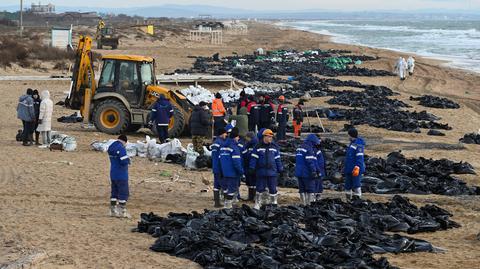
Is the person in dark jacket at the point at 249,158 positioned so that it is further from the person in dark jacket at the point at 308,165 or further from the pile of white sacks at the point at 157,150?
the pile of white sacks at the point at 157,150

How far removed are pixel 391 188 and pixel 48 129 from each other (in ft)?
25.4

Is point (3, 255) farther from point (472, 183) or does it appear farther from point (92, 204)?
point (472, 183)

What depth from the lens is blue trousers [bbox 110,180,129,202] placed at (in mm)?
12367

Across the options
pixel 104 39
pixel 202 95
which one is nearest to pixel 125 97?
pixel 202 95

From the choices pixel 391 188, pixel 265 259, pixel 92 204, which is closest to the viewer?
pixel 265 259

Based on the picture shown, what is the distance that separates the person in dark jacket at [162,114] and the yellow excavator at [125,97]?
1417 mm

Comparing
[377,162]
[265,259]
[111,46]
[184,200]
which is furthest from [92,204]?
[111,46]

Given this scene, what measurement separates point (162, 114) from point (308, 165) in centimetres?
637

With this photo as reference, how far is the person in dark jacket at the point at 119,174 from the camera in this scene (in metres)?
12.2

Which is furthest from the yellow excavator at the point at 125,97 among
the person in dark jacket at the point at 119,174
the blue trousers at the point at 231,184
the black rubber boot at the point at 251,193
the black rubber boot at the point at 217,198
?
the person in dark jacket at the point at 119,174

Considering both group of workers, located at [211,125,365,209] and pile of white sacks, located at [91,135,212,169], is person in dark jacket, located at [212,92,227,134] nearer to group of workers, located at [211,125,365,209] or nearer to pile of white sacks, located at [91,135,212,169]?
pile of white sacks, located at [91,135,212,169]

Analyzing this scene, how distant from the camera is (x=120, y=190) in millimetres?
12375

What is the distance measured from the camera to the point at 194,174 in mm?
16594

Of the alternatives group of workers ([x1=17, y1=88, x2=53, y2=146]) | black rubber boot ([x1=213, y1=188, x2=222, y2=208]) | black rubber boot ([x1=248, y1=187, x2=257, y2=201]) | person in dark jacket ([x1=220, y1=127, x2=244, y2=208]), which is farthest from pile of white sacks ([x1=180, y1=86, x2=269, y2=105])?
person in dark jacket ([x1=220, y1=127, x2=244, y2=208])
